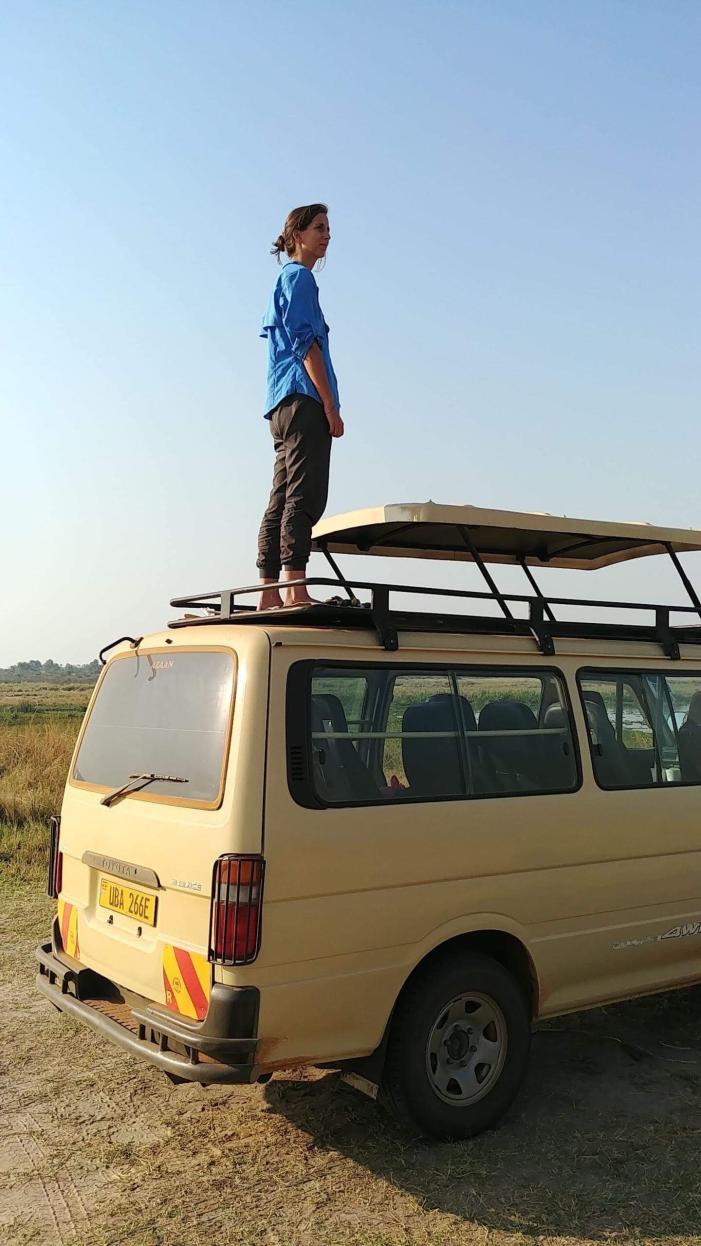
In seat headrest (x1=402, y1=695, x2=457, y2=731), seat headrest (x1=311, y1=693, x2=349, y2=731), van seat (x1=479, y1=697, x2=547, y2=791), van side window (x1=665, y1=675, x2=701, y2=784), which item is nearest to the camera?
seat headrest (x1=311, y1=693, x2=349, y2=731)

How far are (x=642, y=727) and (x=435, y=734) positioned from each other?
1383 millimetres

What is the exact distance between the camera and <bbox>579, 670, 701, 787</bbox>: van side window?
5.02 m

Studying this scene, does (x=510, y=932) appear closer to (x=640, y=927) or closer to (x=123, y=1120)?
(x=640, y=927)

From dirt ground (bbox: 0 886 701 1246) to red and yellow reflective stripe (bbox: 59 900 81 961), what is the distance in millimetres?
700

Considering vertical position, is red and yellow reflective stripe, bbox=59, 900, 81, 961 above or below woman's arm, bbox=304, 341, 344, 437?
below

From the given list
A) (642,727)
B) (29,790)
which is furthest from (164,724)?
(29,790)

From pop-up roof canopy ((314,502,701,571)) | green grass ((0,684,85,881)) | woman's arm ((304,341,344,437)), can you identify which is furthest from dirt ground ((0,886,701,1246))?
green grass ((0,684,85,881))

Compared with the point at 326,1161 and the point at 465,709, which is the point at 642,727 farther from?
the point at 326,1161

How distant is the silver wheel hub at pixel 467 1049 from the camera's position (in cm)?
424

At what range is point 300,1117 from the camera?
451 centimetres

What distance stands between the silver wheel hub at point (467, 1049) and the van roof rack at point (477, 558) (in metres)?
1.55

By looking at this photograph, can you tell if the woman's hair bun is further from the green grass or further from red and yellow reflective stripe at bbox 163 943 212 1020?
the green grass

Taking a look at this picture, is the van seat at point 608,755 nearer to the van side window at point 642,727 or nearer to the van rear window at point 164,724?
the van side window at point 642,727

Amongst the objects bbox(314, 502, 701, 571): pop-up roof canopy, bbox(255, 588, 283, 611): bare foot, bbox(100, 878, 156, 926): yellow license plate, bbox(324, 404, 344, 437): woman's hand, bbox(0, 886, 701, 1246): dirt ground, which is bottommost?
bbox(0, 886, 701, 1246): dirt ground
